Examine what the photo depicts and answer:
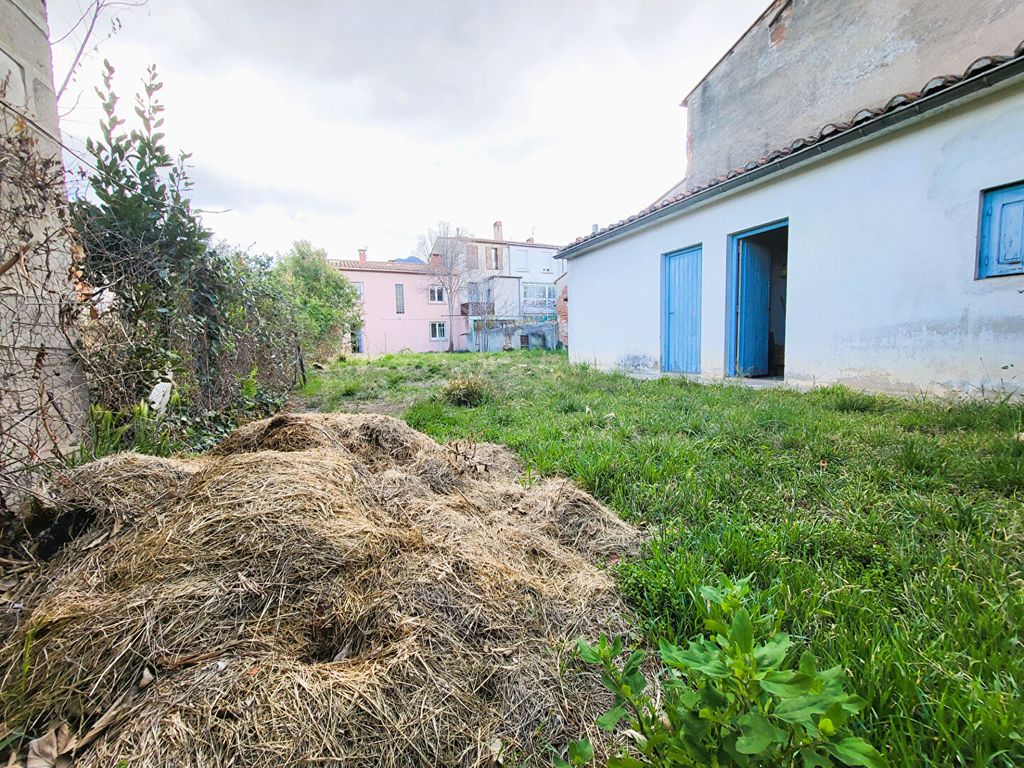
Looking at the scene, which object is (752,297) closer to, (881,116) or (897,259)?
(897,259)

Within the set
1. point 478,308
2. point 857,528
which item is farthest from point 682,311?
point 478,308

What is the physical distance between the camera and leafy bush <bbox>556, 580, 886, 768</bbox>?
654 millimetres

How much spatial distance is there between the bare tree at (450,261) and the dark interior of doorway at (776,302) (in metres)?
22.1

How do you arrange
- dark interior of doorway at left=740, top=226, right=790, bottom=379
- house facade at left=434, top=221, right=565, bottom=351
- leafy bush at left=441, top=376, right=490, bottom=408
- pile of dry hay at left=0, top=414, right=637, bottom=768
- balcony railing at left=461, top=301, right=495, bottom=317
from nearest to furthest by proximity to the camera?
pile of dry hay at left=0, top=414, right=637, bottom=768
leafy bush at left=441, top=376, right=490, bottom=408
dark interior of doorway at left=740, top=226, right=790, bottom=379
house facade at left=434, top=221, right=565, bottom=351
balcony railing at left=461, top=301, right=495, bottom=317

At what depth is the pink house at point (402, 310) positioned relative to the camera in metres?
26.8

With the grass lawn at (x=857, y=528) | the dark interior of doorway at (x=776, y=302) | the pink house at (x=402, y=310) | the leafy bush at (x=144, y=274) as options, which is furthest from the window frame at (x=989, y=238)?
the pink house at (x=402, y=310)

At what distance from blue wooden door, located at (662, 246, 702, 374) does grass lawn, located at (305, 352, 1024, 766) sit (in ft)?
9.23

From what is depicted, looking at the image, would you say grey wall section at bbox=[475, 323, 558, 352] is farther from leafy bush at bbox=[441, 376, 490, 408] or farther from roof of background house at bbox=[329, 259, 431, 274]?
leafy bush at bbox=[441, 376, 490, 408]

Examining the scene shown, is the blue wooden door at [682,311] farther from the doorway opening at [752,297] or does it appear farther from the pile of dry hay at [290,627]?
the pile of dry hay at [290,627]

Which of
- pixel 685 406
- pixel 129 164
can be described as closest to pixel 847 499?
pixel 685 406

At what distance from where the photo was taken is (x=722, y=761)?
0.79 m

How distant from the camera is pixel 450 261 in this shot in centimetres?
2658

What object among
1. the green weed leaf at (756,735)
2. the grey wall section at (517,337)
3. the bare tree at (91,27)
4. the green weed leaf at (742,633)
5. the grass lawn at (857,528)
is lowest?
the grass lawn at (857,528)

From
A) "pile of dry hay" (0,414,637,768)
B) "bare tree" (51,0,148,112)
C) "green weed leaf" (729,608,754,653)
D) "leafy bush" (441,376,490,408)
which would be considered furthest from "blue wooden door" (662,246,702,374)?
"bare tree" (51,0,148,112)
